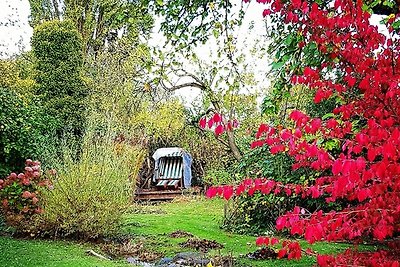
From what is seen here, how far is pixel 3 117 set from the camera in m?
7.94

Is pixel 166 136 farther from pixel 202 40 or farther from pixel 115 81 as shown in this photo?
pixel 202 40

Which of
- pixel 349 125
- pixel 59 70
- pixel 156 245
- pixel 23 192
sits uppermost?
pixel 59 70

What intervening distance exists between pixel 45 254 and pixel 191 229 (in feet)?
10.9

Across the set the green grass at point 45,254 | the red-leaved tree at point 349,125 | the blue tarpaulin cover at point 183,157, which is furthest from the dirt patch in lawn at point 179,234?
the blue tarpaulin cover at point 183,157

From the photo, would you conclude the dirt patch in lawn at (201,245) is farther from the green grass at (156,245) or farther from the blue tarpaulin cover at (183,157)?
the blue tarpaulin cover at (183,157)

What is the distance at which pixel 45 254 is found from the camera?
5520 millimetres

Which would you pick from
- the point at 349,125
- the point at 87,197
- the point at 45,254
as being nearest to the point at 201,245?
the point at 87,197

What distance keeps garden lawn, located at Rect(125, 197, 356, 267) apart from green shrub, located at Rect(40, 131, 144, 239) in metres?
0.78

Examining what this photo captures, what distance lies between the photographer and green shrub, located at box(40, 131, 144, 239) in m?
6.66

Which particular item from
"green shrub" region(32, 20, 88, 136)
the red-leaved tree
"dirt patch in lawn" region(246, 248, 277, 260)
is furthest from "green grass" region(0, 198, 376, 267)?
"green shrub" region(32, 20, 88, 136)

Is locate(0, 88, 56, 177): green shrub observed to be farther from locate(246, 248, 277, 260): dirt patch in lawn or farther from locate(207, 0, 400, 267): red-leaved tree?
locate(207, 0, 400, 267): red-leaved tree

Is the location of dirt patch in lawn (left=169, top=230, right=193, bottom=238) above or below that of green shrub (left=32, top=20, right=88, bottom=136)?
below

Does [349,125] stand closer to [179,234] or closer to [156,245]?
[156,245]

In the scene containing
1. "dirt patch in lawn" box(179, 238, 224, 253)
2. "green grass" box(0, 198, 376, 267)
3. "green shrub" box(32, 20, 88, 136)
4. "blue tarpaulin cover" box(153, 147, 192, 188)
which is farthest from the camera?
"blue tarpaulin cover" box(153, 147, 192, 188)
